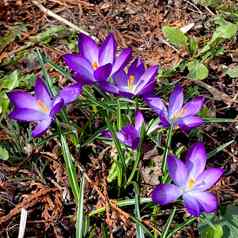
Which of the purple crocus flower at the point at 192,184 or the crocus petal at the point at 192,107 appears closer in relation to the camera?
the purple crocus flower at the point at 192,184

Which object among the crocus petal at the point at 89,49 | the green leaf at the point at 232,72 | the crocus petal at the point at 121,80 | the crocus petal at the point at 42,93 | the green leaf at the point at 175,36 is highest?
the crocus petal at the point at 89,49

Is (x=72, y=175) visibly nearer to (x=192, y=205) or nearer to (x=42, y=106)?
(x=42, y=106)

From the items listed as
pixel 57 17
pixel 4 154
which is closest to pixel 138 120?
pixel 4 154

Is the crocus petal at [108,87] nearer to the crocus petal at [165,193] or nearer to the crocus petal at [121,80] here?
the crocus petal at [121,80]

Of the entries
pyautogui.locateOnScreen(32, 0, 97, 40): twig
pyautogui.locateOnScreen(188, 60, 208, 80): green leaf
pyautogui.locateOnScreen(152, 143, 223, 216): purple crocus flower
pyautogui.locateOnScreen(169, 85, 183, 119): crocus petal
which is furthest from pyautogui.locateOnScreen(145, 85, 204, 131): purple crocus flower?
pyautogui.locateOnScreen(32, 0, 97, 40): twig

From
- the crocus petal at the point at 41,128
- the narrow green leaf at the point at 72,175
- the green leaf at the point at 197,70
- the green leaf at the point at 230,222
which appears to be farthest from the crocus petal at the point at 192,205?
the green leaf at the point at 197,70

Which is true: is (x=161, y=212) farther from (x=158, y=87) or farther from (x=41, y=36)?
(x=41, y=36)

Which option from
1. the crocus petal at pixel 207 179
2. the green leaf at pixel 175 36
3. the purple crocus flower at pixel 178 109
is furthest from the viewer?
the green leaf at pixel 175 36
